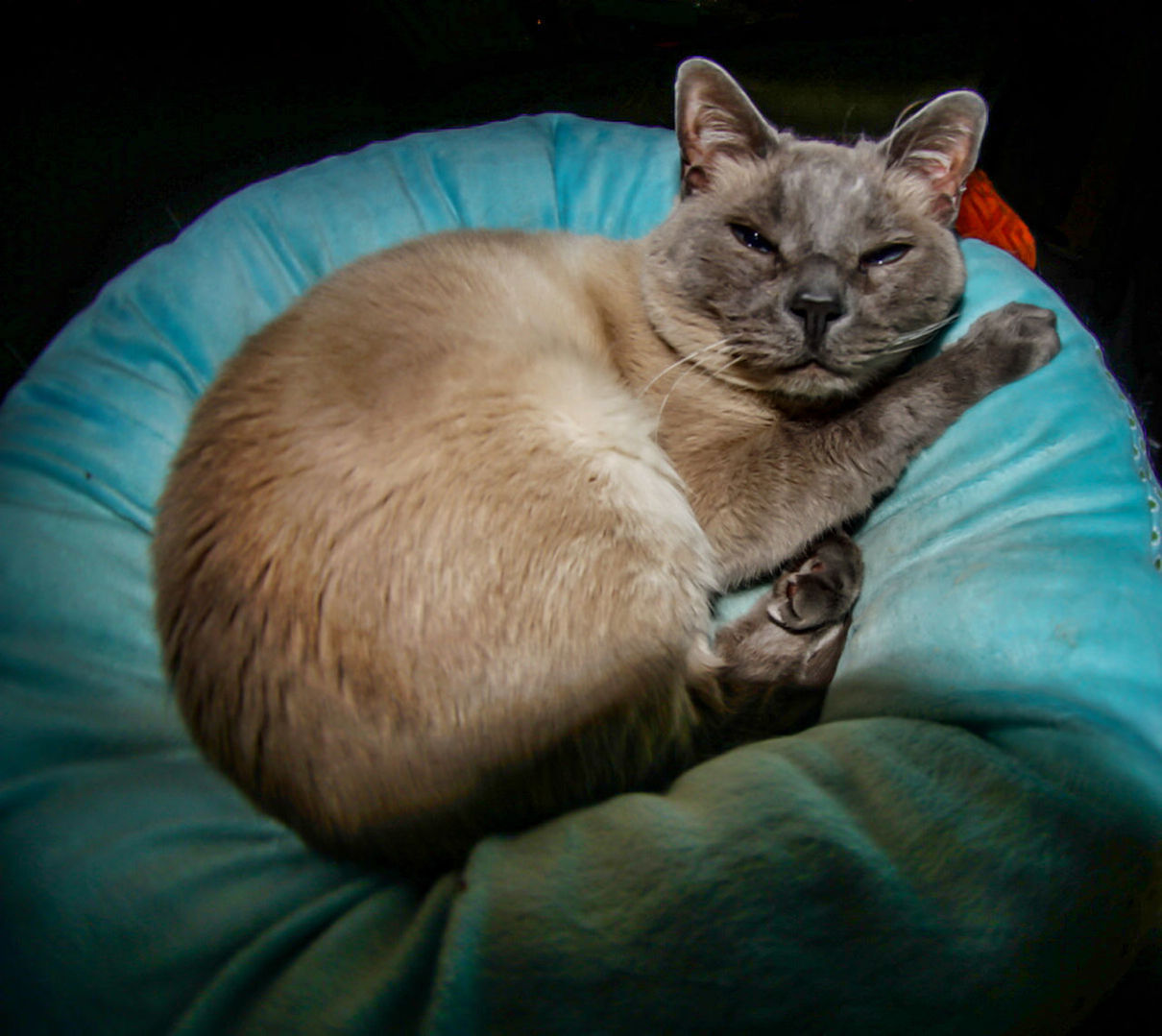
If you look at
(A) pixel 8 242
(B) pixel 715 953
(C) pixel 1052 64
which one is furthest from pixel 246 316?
(C) pixel 1052 64

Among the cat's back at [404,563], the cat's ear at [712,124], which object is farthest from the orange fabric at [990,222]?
the cat's back at [404,563]

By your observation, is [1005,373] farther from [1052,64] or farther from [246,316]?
[246,316]

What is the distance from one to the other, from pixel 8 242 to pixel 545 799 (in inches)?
63.5

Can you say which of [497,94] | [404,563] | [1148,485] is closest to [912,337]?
[1148,485]

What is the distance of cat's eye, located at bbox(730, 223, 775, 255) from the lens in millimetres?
1167

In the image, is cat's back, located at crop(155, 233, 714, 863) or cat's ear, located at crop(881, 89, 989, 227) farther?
cat's ear, located at crop(881, 89, 989, 227)

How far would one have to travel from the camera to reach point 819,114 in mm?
1997

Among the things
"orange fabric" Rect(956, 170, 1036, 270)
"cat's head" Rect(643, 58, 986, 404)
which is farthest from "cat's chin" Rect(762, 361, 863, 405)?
"orange fabric" Rect(956, 170, 1036, 270)

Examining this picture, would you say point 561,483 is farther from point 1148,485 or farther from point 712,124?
point 1148,485

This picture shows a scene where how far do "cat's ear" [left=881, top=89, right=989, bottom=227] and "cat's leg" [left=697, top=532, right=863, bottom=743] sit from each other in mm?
659

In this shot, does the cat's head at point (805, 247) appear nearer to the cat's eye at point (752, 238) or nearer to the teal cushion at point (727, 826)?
the cat's eye at point (752, 238)

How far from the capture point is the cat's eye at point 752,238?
1.17 meters

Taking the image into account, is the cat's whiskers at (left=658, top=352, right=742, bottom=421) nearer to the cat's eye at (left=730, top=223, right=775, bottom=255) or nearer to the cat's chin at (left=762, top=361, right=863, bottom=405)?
the cat's chin at (left=762, top=361, right=863, bottom=405)

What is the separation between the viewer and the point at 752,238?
1186 mm
